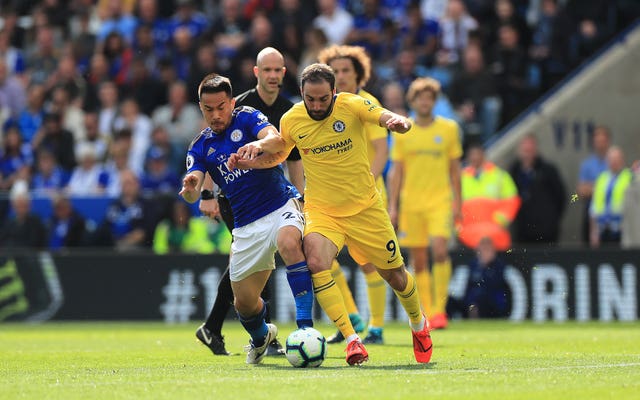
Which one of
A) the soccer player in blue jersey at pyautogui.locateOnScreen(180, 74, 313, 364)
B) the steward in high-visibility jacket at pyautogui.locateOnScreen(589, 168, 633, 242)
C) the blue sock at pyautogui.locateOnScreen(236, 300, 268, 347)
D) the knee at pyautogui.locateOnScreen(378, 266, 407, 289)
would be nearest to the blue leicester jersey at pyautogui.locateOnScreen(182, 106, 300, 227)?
the soccer player in blue jersey at pyautogui.locateOnScreen(180, 74, 313, 364)

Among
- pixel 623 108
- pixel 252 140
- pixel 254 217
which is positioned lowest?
pixel 254 217

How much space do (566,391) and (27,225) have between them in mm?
13330

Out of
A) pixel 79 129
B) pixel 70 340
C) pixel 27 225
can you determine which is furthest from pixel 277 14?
pixel 70 340

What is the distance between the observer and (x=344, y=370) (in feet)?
29.4

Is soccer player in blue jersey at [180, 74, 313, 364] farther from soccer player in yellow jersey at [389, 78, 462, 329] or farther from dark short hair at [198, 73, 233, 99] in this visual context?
soccer player in yellow jersey at [389, 78, 462, 329]

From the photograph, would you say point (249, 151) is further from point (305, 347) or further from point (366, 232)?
point (305, 347)

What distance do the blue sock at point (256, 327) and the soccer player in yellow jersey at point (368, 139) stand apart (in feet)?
6.46

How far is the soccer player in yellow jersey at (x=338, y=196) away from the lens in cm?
939

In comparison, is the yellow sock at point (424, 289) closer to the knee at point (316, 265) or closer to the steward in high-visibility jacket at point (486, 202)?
the steward in high-visibility jacket at point (486, 202)

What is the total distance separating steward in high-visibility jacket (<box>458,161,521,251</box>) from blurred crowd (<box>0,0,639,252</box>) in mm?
589

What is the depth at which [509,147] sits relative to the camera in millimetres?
18922

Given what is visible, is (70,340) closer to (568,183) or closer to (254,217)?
(254,217)

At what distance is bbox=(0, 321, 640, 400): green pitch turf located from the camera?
7.62m

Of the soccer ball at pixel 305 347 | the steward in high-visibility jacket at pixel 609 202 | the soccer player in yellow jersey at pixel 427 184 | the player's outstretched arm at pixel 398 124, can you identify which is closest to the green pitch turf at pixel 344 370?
the soccer ball at pixel 305 347
